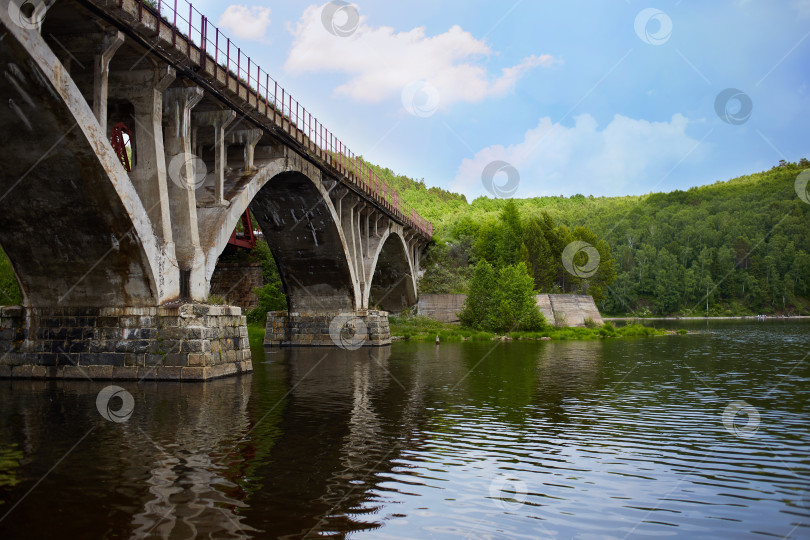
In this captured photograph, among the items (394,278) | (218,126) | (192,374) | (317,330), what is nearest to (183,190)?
(218,126)

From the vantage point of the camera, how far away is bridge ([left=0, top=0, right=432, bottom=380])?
16.2 m

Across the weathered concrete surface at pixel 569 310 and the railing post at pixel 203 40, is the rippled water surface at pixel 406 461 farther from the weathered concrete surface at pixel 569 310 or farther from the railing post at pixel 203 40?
the weathered concrete surface at pixel 569 310

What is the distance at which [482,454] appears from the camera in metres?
10.5

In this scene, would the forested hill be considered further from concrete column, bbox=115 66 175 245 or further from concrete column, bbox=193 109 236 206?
concrete column, bbox=115 66 175 245

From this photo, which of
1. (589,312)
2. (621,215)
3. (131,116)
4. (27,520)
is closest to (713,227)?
(621,215)

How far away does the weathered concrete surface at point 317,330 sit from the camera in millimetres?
43156

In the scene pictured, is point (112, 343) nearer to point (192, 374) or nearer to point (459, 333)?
point (192, 374)

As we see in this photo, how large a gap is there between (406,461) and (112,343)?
13.6 metres

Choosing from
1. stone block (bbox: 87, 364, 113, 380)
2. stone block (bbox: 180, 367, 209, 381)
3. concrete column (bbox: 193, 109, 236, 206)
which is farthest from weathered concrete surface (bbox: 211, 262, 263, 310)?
stone block (bbox: 180, 367, 209, 381)

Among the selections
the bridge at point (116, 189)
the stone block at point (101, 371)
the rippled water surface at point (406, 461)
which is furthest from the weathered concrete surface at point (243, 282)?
the rippled water surface at point (406, 461)

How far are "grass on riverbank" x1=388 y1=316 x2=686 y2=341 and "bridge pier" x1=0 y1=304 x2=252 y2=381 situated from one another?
32837 millimetres

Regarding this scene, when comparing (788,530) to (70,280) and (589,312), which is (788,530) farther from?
(589,312)

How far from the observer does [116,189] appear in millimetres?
17500

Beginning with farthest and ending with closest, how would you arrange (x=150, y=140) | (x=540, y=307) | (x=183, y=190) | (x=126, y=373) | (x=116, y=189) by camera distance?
1. (x=540, y=307)
2. (x=183, y=190)
3. (x=126, y=373)
4. (x=150, y=140)
5. (x=116, y=189)
